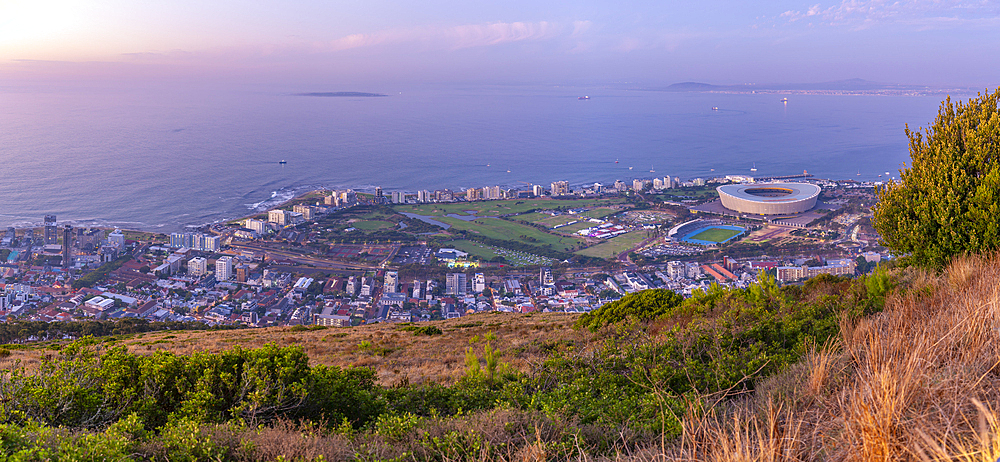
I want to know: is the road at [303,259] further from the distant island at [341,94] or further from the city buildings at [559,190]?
the distant island at [341,94]

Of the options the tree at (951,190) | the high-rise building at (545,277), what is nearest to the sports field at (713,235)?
the high-rise building at (545,277)

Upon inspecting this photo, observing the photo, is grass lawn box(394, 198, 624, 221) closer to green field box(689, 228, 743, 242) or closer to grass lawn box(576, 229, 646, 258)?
grass lawn box(576, 229, 646, 258)

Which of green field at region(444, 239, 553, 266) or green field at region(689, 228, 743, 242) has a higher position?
green field at region(689, 228, 743, 242)

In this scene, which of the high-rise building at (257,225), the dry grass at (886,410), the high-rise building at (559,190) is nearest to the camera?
the dry grass at (886,410)

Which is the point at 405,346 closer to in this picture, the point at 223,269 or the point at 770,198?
the point at 223,269

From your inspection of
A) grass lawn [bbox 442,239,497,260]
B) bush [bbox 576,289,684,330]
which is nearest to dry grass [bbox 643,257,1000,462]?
bush [bbox 576,289,684,330]

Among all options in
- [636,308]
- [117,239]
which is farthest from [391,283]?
[117,239]
